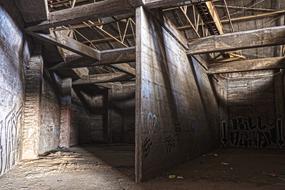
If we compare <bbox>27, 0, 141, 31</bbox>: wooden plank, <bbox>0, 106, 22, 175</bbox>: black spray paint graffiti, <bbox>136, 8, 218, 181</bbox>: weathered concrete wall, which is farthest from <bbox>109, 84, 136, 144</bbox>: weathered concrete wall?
<bbox>27, 0, 141, 31</bbox>: wooden plank

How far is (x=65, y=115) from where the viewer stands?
37.8 ft

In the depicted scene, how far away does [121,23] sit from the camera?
10664 mm

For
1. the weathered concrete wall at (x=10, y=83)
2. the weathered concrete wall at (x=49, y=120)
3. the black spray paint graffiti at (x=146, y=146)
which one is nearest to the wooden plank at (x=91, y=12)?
the weathered concrete wall at (x=10, y=83)

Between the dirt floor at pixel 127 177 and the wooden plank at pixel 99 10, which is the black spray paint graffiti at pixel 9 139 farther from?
the wooden plank at pixel 99 10

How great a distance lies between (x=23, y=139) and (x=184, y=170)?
15.3 feet

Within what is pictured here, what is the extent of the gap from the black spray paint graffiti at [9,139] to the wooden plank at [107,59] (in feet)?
9.76

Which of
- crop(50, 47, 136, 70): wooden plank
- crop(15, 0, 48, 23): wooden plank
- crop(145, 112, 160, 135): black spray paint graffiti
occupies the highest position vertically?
crop(15, 0, 48, 23): wooden plank

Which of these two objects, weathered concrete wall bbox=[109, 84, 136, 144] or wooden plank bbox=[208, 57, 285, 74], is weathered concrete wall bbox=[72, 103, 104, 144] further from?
wooden plank bbox=[208, 57, 285, 74]

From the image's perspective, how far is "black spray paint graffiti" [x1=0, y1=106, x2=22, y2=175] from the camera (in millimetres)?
5812

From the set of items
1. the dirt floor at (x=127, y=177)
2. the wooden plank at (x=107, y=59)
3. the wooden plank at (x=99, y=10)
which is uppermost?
the wooden plank at (x=99, y=10)

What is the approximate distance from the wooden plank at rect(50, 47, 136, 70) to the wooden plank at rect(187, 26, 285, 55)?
233cm

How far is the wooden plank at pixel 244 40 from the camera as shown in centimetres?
768

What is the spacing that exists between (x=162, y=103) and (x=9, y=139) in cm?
376

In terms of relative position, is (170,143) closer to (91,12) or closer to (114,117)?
(91,12)
